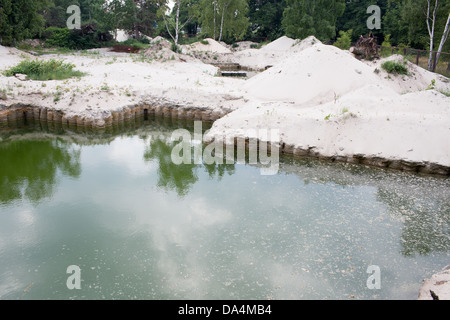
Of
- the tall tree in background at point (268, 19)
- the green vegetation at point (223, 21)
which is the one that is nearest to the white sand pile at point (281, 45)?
the green vegetation at point (223, 21)

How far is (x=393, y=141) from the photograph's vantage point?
991cm

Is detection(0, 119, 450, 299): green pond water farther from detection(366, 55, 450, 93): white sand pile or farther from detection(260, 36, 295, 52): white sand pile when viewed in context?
detection(260, 36, 295, 52): white sand pile

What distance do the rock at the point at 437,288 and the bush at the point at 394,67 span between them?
12.9 meters

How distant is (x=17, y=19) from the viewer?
21.7 metres

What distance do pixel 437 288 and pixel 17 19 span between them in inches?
1002

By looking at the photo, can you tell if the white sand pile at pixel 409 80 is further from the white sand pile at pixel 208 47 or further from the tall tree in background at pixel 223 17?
the tall tree in background at pixel 223 17

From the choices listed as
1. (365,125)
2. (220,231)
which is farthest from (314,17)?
(220,231)

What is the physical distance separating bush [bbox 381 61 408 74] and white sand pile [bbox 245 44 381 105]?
1239 mm

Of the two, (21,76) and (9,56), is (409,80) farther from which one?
(9,56)

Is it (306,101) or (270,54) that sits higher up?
(270,54)

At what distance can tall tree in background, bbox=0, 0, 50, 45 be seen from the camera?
823 inches

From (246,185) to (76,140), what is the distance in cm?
643

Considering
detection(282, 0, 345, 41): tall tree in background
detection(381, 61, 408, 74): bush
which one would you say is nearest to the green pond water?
detection(381, 61, 408, 74): bush

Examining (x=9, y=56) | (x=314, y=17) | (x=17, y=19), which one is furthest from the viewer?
(x=314, y=17)
